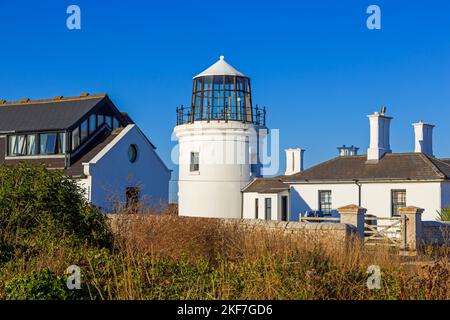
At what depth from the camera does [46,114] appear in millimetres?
36438

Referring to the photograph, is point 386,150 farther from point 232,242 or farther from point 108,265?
point 108,265

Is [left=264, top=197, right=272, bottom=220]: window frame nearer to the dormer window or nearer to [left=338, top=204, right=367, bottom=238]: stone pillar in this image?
the dormer window

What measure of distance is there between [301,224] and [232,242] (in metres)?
2.70

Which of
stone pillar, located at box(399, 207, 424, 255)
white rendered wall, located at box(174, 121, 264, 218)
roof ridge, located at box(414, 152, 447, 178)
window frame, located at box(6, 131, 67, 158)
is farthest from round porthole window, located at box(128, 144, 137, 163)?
stone pillar, located at box(399, 207, 424, 255)

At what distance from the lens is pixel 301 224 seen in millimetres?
18047

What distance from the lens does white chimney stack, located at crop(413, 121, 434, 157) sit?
37875 mm

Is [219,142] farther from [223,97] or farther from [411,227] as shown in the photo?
[411,227]

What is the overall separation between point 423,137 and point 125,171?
1715cm

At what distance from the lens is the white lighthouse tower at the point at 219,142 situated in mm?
39156

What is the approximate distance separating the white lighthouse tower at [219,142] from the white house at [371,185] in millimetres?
1175

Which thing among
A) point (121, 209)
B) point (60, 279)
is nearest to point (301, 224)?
point (121, 209)

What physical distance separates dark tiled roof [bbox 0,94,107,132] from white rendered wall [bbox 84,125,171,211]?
8.57 feet

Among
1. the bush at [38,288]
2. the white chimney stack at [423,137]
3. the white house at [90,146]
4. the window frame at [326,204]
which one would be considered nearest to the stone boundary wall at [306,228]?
the bush at [38,288]
